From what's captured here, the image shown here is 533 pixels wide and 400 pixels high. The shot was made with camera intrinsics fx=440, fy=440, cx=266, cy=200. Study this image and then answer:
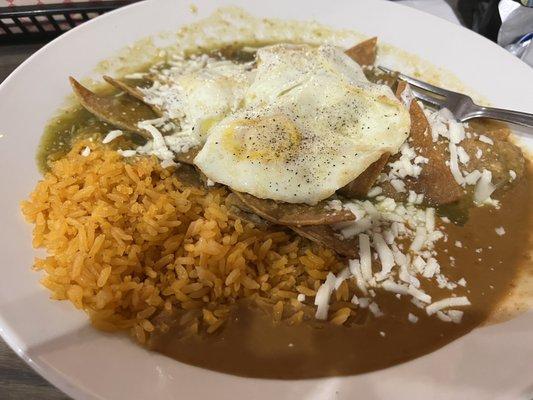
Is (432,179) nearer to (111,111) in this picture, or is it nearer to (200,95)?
(200,95)

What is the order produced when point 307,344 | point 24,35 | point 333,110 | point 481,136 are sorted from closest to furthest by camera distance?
1. point 307,344
2. point 333,110
3. point 481,136
4. point 24,35

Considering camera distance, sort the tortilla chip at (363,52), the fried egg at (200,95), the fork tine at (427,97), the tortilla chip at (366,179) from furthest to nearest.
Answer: the tortilla chip at (363,52)
the fork tine at (427,97)
the fried egg at (200,95)
the tortilla chip at (366,179)

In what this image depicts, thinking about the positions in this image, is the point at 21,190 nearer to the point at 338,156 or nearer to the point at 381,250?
the point at 338,156

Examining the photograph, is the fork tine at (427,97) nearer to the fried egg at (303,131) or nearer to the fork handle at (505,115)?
the fork handle at (505,115)

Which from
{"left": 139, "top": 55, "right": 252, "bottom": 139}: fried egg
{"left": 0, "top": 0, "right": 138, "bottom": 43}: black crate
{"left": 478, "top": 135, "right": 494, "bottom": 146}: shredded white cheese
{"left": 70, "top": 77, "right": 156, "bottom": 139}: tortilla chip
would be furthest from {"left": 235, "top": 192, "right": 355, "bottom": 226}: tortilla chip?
{"left": 0, "top": 0, "right": 138, "bottom": 43}: black crate

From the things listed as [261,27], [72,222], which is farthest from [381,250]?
[261,27]

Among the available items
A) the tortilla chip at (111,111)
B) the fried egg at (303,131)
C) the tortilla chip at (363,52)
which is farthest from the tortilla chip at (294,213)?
the tortilla chip at (363,52)

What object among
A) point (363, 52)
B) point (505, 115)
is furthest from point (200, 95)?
point (505, 115)
